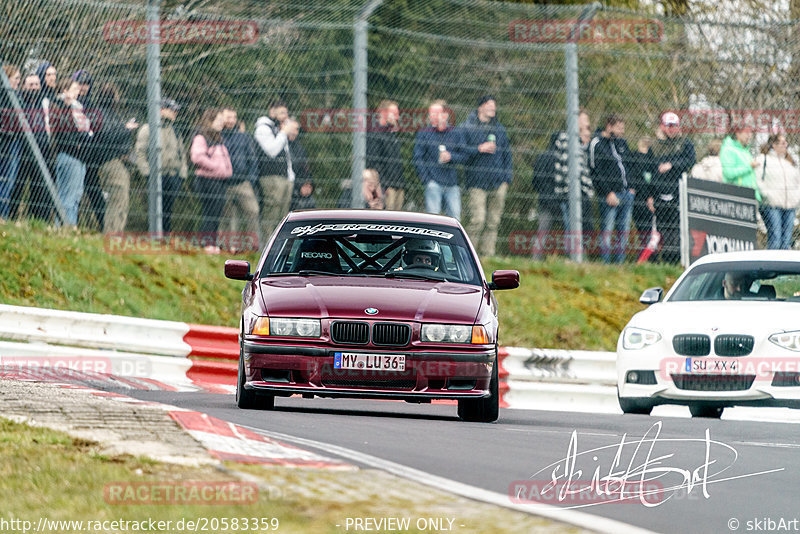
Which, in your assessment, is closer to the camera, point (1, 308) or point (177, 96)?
point (1, 308)

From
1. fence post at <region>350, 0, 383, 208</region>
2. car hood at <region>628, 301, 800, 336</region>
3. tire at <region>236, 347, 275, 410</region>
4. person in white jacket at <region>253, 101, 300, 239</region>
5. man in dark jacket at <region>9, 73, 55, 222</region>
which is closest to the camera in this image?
tire at <region>236, 347, 275, 410</region>

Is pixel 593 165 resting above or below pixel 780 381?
above

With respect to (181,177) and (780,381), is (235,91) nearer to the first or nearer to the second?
(181,177)

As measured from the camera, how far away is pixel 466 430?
977 cm

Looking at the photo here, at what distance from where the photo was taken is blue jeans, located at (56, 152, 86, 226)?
15.4 metres

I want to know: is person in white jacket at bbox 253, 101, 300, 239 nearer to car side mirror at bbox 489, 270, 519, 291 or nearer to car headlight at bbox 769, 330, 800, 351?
car side mirror at bbox 489, 270, 519, 291

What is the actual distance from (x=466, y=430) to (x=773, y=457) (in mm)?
2015

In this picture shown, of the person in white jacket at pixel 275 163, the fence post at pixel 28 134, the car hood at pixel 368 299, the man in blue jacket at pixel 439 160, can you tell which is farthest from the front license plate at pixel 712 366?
the fence post at pixel 28 134

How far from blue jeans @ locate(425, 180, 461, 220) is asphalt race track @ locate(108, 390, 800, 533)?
5.53 metres

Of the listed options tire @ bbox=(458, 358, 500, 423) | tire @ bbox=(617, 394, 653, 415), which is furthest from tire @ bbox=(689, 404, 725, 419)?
tire @ bbox=(458, 358, 500, 423)

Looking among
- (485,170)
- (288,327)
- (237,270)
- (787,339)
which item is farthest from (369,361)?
(485,170)

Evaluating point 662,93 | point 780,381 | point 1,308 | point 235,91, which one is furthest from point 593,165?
point 1,308

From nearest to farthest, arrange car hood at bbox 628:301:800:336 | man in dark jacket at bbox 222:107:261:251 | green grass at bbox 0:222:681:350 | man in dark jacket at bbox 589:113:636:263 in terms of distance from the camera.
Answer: car hood at bbox 628:301:800:336 → green grass at bbox 0:222:681:350 → man in dark jacket at bbox 222:107:261:251 → man in dark jacket at bbox 589:113:636:263

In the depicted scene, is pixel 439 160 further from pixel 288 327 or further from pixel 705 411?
pixel 288 327
